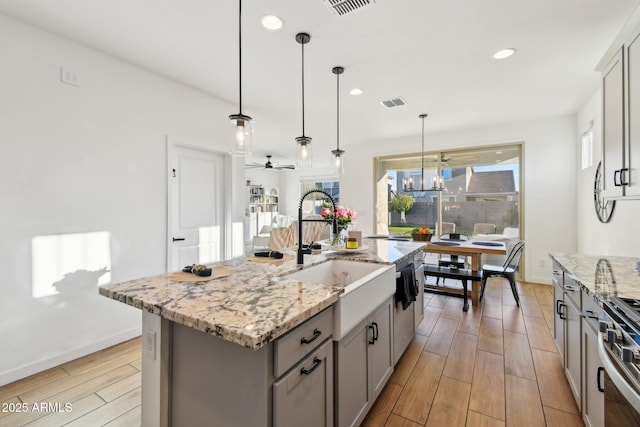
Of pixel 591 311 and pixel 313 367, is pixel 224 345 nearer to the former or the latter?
pixel 313 367

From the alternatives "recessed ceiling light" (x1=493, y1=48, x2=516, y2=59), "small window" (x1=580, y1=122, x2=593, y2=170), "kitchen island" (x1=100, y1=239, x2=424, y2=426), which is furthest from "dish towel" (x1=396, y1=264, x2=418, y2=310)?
"small window" (x1=580, y1=122, x2=593, y2=170)

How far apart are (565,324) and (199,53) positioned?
3.65 meters

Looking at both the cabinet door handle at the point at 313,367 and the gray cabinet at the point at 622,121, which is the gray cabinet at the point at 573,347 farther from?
the cabinet door handle at the point at 313,367

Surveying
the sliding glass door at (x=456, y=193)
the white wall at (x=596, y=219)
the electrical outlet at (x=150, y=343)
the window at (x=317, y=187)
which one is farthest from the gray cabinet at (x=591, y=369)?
the window at (x=317, y=187)

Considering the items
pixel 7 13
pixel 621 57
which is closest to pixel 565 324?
pixel 621 57

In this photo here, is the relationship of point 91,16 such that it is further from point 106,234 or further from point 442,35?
point 442,35

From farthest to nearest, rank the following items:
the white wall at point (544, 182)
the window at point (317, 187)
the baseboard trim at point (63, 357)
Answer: the window at point (317, 187) < the white wall at point (544, 182) < the baseboard trim at point (63, 357)

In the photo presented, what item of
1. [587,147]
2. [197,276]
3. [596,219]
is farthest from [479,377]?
[587,147]

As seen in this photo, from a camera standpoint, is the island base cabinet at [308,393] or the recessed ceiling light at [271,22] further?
the recessed ceiling light at [271,22]

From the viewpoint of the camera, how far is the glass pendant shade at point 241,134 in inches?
72.4

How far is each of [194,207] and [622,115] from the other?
391cm

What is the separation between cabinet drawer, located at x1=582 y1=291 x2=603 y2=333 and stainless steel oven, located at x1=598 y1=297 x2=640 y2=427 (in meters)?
0.11

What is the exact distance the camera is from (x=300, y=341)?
1.09 meters

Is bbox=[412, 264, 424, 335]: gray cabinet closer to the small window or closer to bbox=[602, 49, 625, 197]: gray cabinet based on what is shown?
bbox=[602, 49, 625, 197]: gray cabinet
